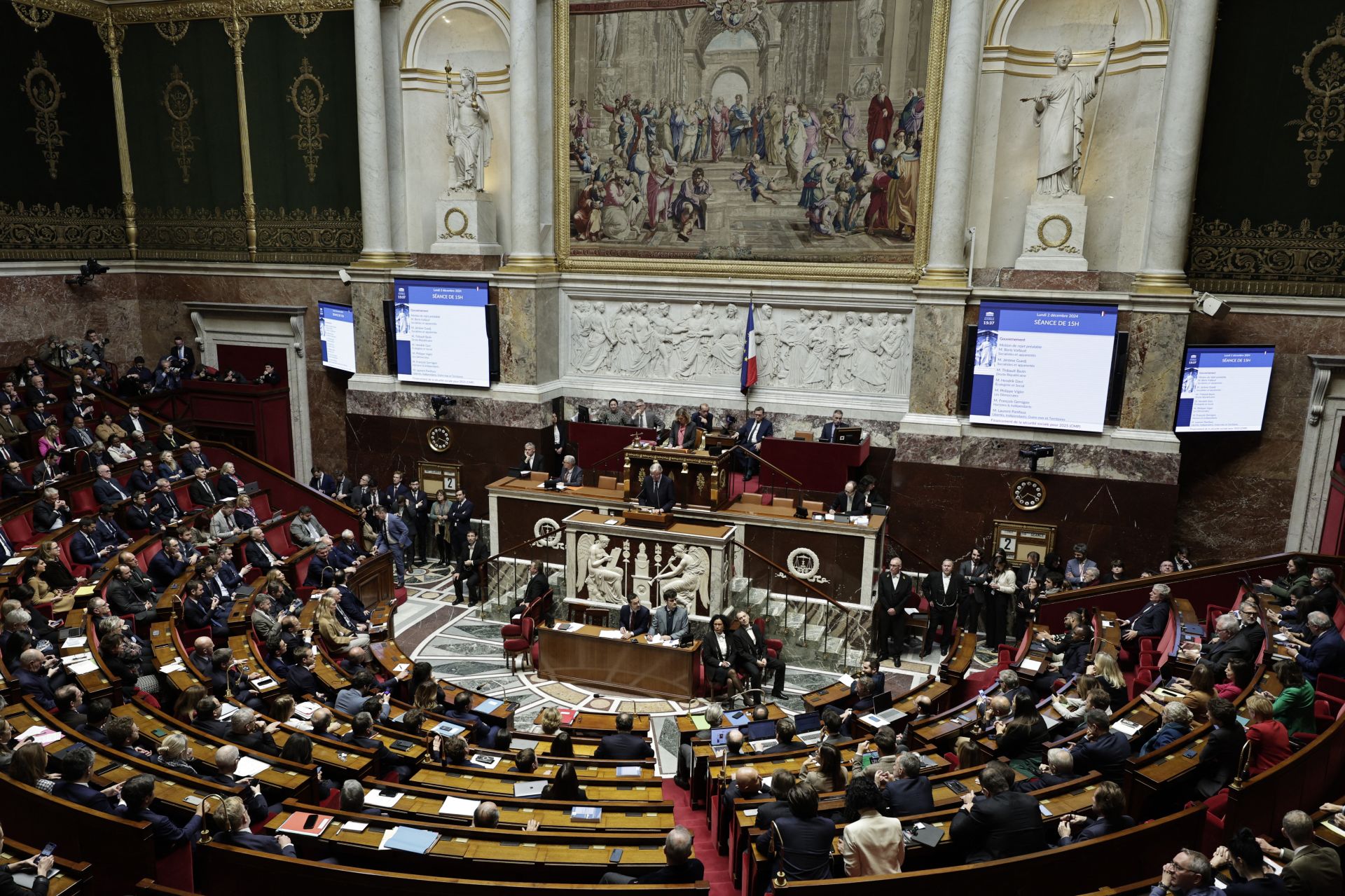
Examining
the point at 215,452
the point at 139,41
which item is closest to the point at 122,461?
the point at 215,452

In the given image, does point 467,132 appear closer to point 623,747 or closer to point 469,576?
point 469,576

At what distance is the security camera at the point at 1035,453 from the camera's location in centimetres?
1451

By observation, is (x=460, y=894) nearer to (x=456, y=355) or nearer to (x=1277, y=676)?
(x=1277, y=676)

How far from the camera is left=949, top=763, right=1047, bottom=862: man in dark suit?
592 cm

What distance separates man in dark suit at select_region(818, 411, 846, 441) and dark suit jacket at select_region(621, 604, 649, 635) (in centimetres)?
527

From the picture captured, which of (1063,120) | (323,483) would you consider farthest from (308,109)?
(1063,120)

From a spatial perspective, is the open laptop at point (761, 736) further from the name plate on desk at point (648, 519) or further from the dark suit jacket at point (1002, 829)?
the name plate on desk at point (648, 519)

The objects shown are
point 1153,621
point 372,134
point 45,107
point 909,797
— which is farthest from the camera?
point 45,107

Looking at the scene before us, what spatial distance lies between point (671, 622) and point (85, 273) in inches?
631

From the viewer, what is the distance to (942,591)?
13219mm

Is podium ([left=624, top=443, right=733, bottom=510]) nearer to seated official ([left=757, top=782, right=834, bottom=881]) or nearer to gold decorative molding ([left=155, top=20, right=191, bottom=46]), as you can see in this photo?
seated official ([left=757, top=782, right=834, bottom=881])

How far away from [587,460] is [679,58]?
7.72 m

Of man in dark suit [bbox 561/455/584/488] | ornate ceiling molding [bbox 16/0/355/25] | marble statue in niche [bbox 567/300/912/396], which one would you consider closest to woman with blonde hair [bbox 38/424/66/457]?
man in dark suit [bbox 561/455/584/488]

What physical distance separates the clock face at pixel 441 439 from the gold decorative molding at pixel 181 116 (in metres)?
8.58
